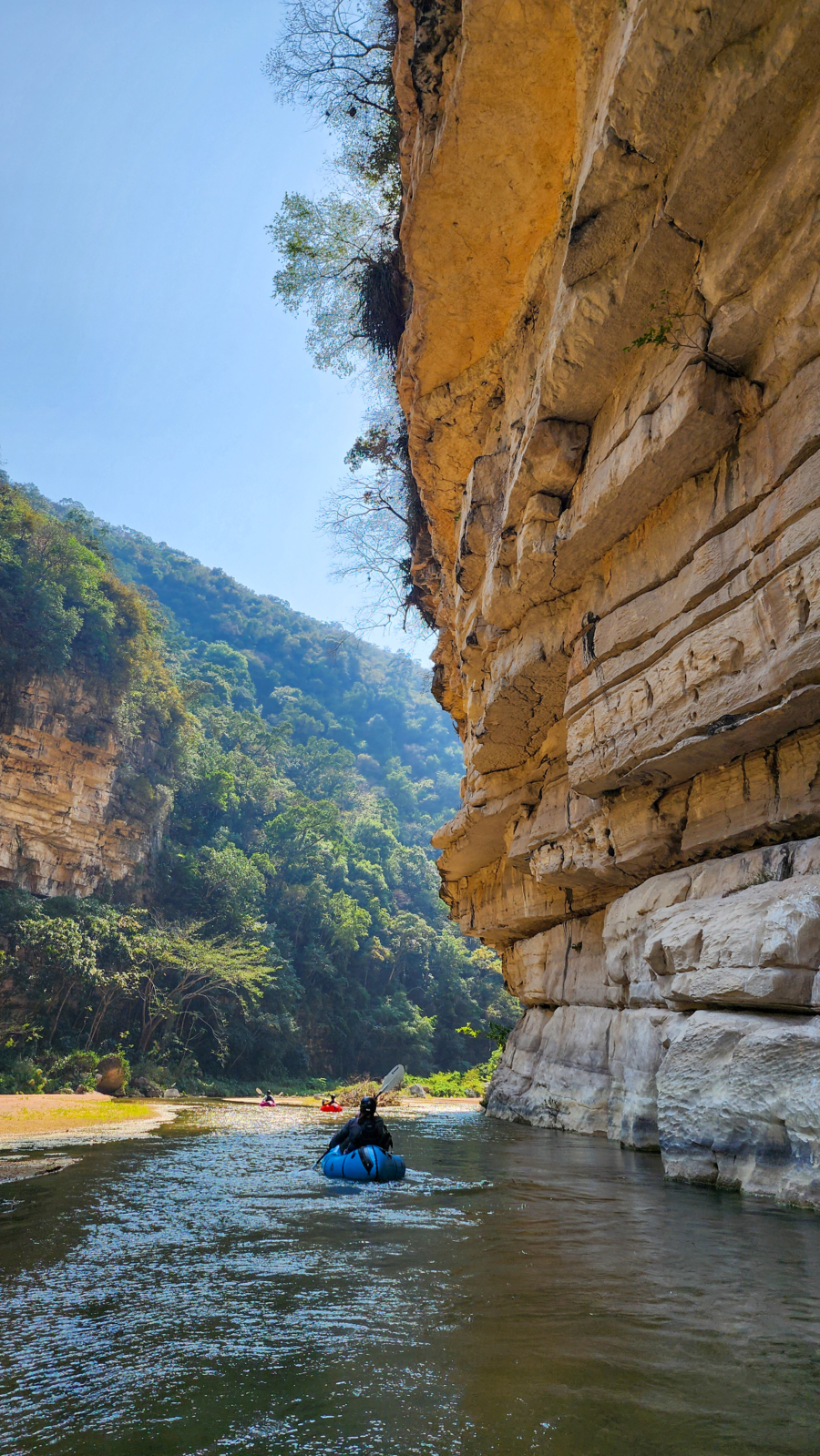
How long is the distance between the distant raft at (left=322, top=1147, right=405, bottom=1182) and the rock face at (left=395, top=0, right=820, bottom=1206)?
2.67m

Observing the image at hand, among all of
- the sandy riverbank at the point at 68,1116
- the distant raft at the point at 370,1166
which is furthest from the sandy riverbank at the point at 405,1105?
the distant raft at the point at 370,1166

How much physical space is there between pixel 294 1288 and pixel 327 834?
4261 cm

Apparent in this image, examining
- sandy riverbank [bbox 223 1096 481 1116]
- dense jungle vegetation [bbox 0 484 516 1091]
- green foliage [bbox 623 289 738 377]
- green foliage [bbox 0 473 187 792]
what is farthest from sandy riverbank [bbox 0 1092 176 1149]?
green foliage [bbox 0 473 187 792]

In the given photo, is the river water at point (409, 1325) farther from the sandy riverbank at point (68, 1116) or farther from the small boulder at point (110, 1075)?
the small boulder at point (110, 1075)

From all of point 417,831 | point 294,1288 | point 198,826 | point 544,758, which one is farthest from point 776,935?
point 417,831

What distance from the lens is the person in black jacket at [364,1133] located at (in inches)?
322

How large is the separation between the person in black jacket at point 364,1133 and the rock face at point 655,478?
2.73 metres

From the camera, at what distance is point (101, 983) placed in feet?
82.4

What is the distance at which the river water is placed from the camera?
2.26m

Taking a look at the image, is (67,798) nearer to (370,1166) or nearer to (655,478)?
(370,1166)

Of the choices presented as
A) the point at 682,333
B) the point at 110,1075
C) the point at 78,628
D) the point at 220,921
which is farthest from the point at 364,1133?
the point at 220,921

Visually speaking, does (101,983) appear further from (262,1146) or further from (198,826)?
(262,1146)

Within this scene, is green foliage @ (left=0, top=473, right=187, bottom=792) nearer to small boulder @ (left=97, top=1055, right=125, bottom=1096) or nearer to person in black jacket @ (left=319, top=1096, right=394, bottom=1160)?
small boulder @ (left=97, top=1055, right=125, bottom=1096)

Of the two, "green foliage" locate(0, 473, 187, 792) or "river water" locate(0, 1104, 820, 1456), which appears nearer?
"river water" locate(0, 1104, 820, 1456)
